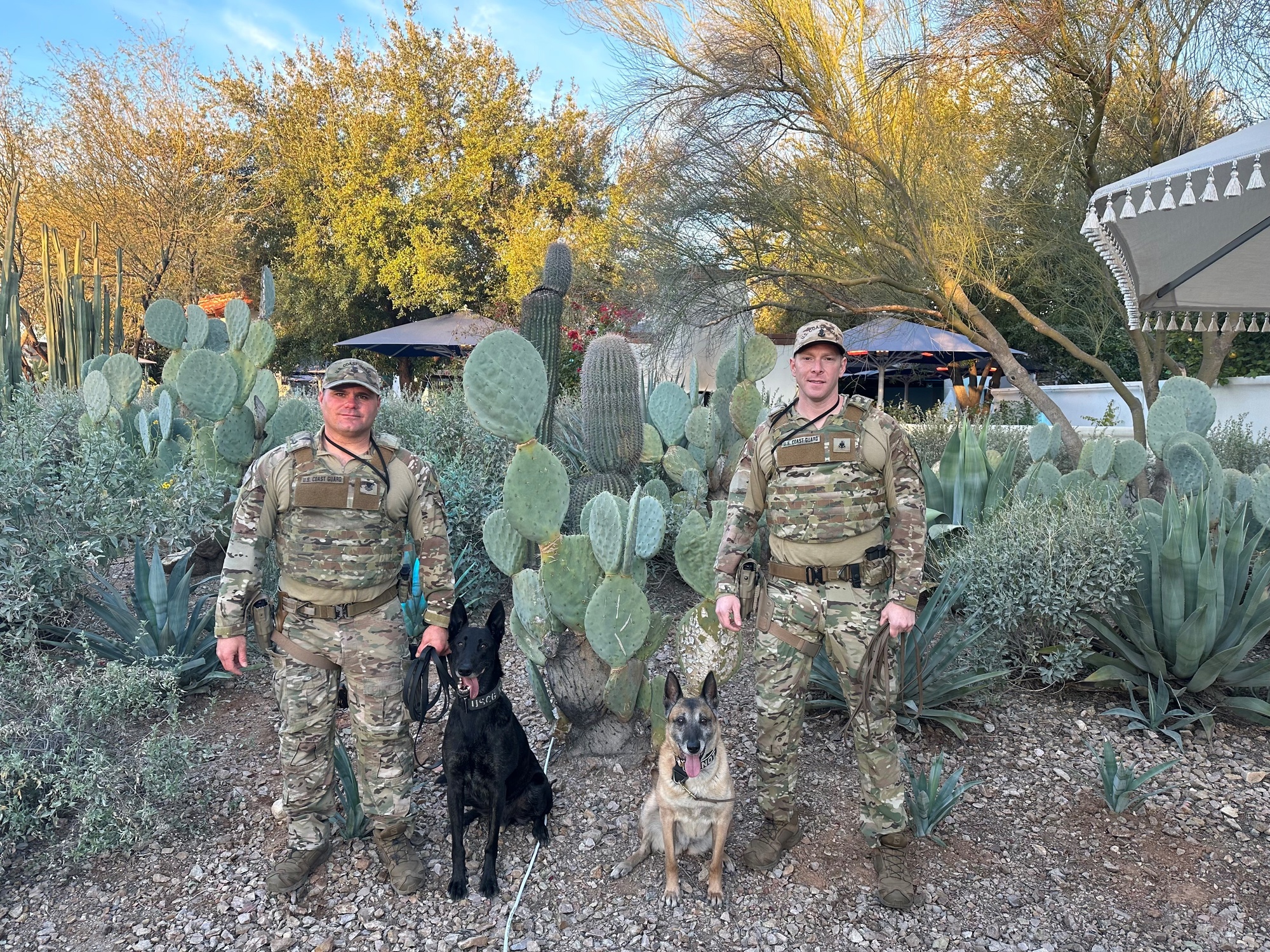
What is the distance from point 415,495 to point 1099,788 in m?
3.11

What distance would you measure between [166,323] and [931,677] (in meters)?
6.64

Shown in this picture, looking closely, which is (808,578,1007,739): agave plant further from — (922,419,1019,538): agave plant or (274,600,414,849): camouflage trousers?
(274,600,414,849): camouflage trousers

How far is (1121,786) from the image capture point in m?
3.10

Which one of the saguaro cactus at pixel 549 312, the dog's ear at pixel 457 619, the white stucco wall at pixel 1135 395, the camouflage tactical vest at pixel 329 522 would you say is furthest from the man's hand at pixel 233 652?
the white stucco wall at pixel 1135 395

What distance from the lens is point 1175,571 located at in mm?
3701

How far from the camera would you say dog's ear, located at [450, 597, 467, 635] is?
2.89 m

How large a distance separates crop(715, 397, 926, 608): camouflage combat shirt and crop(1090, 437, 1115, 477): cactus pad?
120 inches

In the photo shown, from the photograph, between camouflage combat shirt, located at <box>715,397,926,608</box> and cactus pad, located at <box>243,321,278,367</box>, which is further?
cactus pad, located at <box>243,321,278,367</box>

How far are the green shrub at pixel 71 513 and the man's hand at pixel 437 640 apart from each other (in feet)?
7.66

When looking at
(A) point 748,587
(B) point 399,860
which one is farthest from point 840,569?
(B) point 399,860

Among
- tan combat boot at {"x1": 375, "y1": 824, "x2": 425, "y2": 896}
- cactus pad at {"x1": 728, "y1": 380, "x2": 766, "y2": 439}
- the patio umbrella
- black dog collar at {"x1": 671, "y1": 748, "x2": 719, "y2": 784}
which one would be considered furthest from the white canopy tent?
the patio umbrella

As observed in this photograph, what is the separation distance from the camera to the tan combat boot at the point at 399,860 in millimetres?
2795

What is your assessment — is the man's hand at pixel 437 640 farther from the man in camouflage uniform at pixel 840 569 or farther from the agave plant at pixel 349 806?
the man in camouflage uniform at pixel 840 569

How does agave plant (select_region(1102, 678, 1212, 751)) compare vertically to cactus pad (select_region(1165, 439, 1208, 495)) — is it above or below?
below
